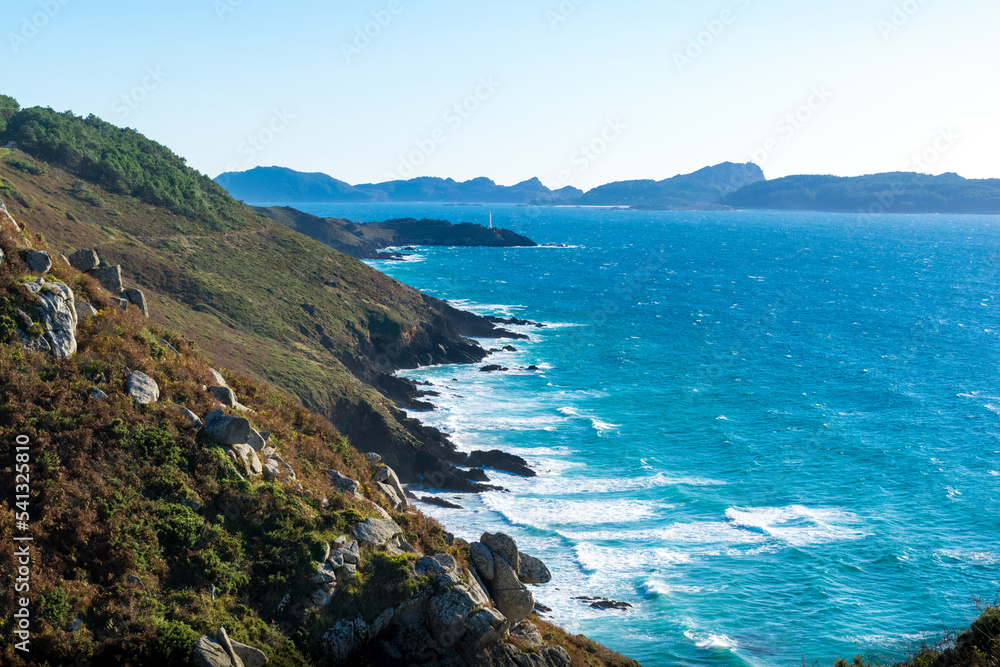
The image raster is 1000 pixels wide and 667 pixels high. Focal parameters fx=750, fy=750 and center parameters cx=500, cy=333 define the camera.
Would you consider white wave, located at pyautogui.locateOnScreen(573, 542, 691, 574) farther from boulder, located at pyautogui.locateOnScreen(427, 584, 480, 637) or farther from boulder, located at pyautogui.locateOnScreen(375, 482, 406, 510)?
boulder, located at pyautogui.locateOnScreen(427, 584, 480, 637)

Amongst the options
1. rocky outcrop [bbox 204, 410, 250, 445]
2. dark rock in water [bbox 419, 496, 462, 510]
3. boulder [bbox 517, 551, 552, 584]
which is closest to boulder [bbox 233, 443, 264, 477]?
rocky outcrop [bbox 204, 410, 250, 445]

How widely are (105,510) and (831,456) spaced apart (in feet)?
145

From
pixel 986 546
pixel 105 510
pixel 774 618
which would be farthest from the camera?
pixel 986 546

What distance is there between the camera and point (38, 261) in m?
20.3

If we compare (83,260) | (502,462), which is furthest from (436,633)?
(502,462)

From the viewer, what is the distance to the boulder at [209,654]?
1412 centimetres

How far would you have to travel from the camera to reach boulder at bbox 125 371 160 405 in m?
18.9

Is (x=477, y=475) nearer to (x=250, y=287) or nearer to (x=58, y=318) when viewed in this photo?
(x=58, y=318)

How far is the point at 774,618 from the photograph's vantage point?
101 feet

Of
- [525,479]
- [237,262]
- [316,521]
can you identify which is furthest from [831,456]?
[237,262]

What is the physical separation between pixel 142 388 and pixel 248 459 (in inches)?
127

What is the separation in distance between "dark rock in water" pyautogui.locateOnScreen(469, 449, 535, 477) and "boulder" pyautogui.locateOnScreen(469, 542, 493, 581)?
77.7 ft

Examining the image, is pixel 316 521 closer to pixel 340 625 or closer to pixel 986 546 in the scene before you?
pixel 340 625

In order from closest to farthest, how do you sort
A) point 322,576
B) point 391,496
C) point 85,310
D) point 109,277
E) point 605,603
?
point 322,576, point 85,310, point 391,496, point 109,277, point 605,603
